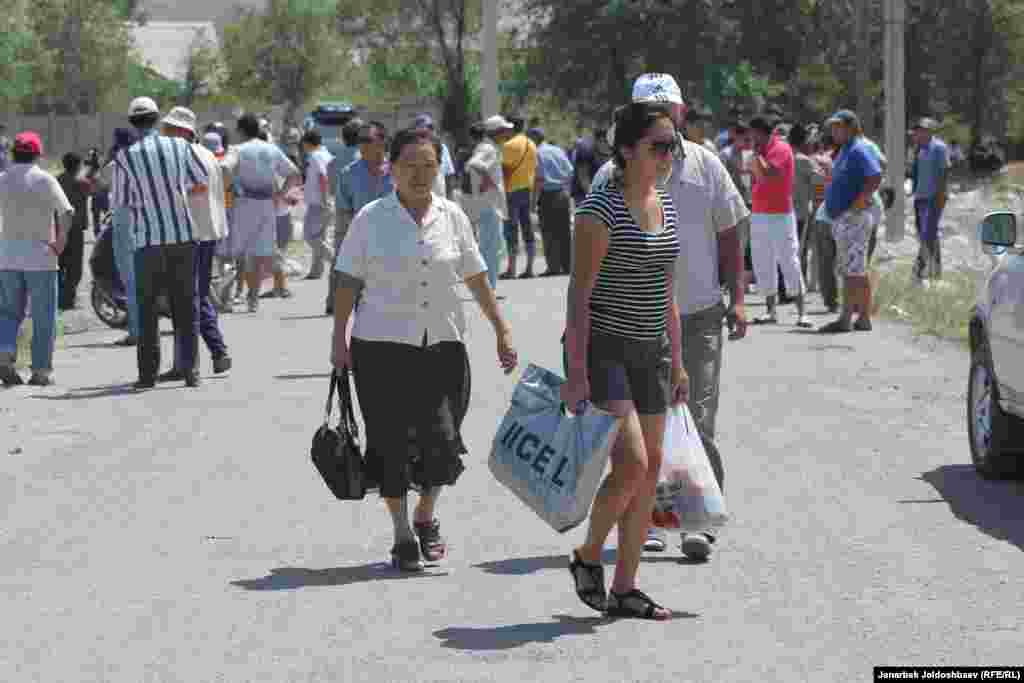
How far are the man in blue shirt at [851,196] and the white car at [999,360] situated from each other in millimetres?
6621

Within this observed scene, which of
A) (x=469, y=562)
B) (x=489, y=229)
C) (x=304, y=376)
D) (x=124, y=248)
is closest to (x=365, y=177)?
(x=304, y=376)

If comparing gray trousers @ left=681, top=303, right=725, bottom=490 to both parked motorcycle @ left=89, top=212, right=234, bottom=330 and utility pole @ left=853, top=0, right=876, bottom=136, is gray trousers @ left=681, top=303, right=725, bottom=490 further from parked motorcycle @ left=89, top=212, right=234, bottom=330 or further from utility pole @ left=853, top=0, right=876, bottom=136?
utility pole @ left=853, top=0, right=876, bottom=136

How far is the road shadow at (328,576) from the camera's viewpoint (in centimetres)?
857

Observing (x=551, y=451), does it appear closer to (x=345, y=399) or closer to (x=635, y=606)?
(x=635, y=606)

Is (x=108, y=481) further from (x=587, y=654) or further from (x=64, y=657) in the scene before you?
(x=587, y=654)

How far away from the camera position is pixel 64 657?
7305 millimetres

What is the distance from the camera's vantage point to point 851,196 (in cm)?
1811

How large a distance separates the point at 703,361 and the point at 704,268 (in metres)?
0.39

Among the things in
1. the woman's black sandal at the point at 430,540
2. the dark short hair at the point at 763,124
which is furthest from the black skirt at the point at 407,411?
the dark short hair at the point at 763,124

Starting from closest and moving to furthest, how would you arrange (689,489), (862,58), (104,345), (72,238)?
(689,489) < (104,345) < (72,238) < (862,58)

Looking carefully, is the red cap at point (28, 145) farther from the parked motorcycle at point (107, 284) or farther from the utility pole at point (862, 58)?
the utility pole at point (862, 58)

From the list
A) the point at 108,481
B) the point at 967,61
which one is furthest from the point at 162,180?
the point at 967,61

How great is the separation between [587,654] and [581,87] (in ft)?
151

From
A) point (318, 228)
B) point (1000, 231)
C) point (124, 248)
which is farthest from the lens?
point (318, 228)
